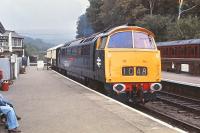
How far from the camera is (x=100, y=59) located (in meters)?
18.1

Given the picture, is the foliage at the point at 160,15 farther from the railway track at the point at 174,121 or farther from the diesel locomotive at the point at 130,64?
the railway track at the point at 174,121

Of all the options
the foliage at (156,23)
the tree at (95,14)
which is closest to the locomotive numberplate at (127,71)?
the foliage at (156,23)

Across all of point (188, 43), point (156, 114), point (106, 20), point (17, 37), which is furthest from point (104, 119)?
point (17, 37)

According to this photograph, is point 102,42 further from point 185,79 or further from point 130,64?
point 185,79

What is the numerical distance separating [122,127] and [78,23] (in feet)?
352

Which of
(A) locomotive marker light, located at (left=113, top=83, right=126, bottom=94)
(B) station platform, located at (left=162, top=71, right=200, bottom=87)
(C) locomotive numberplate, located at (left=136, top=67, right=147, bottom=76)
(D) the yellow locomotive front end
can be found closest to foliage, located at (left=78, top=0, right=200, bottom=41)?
(B) station platform, located at (left=162, top=71, right=200, bottom=87)

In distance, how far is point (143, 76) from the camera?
685 inches

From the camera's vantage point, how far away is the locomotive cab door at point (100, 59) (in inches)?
698

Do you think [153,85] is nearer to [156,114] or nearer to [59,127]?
[156,114]

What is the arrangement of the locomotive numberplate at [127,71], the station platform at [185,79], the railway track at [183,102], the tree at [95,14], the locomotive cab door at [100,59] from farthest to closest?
the tree at [95,14] < the station platform at [185,79] < the locomotive cab door at [100,59] < the railway track at [183,102] < the locomotive numberplate at [127,71]

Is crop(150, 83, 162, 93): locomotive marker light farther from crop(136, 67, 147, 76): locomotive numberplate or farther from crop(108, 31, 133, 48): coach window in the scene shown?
crop(108, 31, 133, 48): coach window

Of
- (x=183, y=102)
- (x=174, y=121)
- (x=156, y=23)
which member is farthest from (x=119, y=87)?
(x=156, y=23)

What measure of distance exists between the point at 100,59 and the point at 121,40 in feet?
3.46

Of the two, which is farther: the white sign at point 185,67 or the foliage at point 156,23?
the foliage at point 156,23
